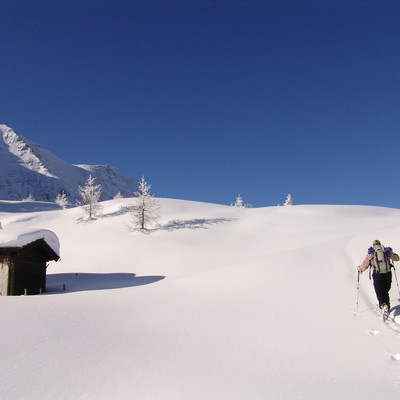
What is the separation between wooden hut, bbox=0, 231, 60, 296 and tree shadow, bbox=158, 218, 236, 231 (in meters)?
20.4

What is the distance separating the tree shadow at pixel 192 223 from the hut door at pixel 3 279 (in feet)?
77.0

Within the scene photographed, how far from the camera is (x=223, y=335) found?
9.19 metres

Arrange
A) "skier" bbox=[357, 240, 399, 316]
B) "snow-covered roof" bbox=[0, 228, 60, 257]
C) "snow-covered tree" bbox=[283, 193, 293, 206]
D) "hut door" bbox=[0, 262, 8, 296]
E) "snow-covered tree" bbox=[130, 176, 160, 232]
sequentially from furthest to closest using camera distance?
"snow-covered tree" bbox=[283, 193, 293, 206], "snow-covered tree" bbox=[130, 176, 160, 232], "snow-covered roof" bbox=[0, 228, 60, 257], "hut door" bbox=[0, 262, 8, 296], "skier" bbox=[357, 240, 399, 316]

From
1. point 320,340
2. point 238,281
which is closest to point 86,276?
point 238,281

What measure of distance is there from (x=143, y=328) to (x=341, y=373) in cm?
476

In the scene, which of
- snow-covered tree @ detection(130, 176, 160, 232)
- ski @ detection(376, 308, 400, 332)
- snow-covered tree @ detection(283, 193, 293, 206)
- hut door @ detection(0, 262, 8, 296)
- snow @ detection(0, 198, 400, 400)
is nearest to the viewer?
snow @ detection(0, 198, 400, 400)

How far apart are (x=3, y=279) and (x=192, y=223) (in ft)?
85.6

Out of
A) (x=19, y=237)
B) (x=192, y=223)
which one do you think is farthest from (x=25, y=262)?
(x=192, y=223)

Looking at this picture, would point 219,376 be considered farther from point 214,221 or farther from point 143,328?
point 214,221

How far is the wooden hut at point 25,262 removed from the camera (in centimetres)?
1822

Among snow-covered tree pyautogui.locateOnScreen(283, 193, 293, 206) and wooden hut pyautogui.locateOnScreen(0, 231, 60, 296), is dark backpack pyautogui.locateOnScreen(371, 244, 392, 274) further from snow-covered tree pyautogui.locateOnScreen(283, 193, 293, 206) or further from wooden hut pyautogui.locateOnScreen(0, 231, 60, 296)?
snow-covered tree pyautogui.locateOnScreen(283, 193, 293, 206)

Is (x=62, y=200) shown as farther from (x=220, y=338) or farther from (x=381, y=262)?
(x=381, y=262)

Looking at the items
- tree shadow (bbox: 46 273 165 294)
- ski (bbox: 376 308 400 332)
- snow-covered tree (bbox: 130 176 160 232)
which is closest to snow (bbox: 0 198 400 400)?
ski (bbox: 376 308 400 332)

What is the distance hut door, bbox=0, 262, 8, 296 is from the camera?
18125 millimetres
